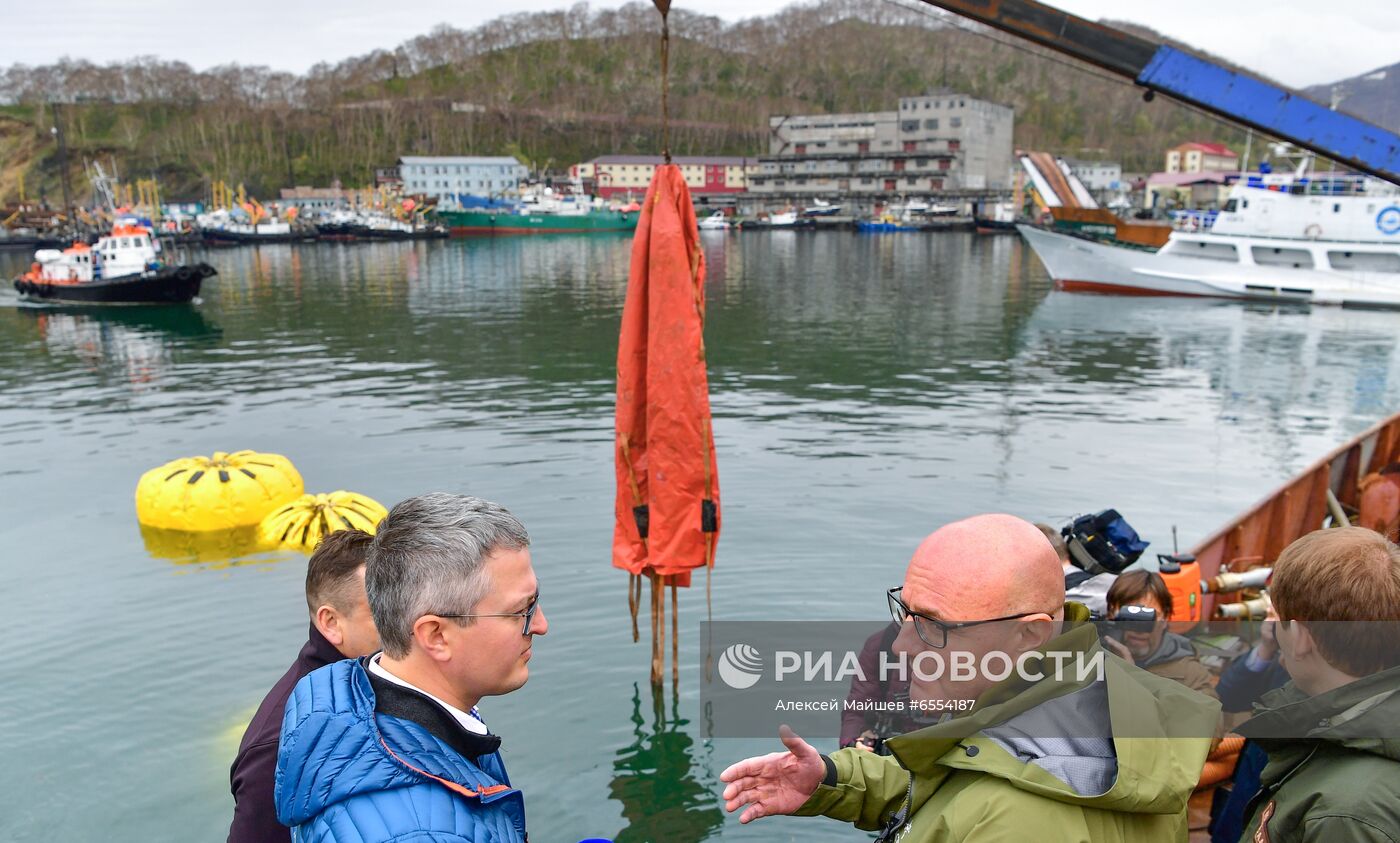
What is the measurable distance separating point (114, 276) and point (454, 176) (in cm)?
Answer: 10462

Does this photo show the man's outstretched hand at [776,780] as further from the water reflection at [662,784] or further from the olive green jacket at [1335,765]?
the water reflection at [662,784]

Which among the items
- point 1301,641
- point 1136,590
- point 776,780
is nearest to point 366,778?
point 776,780

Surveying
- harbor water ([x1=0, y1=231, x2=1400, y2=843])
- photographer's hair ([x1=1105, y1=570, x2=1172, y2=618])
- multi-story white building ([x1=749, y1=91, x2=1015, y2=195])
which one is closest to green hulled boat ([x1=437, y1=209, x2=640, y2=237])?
multi-story white building ([x1=749, y1=91, x2=1015, y2=195])

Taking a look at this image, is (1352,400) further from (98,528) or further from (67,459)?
(67,459)

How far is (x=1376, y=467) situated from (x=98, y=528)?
1509cm

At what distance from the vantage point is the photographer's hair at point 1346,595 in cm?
227

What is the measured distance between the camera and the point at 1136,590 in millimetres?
4805

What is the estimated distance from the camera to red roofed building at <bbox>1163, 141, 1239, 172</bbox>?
14750 cm

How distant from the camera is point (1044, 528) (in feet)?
18.9

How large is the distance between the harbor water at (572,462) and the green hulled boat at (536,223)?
7290cm

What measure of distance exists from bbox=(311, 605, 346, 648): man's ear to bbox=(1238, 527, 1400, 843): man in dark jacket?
2861mm

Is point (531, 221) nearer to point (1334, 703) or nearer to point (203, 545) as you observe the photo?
point (203, 545)

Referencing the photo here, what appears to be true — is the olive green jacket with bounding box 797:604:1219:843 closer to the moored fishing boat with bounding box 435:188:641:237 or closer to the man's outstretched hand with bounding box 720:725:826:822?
the man's outstretched hand with bounding box 720:725:826:822

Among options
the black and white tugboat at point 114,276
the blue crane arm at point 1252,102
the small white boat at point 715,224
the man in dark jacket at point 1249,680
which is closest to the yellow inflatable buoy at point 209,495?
the blue crane arm at point 1252,102
